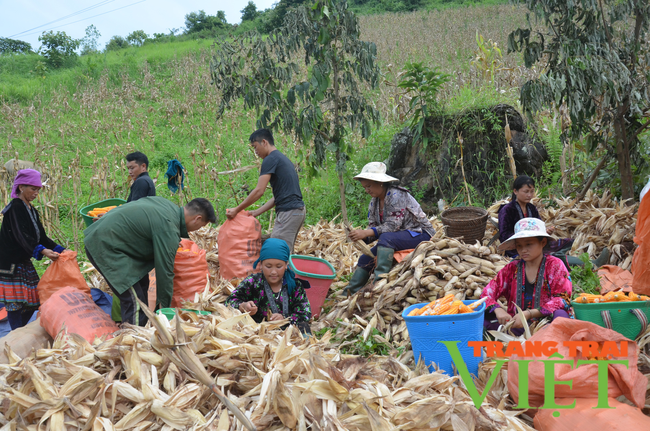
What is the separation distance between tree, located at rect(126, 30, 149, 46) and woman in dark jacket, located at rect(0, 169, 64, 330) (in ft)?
69.8

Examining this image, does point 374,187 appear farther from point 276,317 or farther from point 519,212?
point 276,317

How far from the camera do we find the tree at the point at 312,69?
5531mm

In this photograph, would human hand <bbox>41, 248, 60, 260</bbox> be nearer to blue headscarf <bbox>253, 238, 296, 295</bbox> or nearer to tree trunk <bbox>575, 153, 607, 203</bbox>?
blue headscarf <bbox>253, 238, 296, 295</bbox>

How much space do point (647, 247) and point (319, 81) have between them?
12.5ft

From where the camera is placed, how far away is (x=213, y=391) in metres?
1.74

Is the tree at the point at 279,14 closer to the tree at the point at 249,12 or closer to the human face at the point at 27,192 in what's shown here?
the tree at the point at 249,12

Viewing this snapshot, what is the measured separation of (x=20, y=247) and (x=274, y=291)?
2.42m

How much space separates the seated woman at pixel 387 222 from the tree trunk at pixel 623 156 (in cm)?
266

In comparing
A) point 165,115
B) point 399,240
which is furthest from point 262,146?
point 165,115

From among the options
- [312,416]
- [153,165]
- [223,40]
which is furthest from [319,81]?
[153,165]

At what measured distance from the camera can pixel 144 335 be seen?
7.77 feet

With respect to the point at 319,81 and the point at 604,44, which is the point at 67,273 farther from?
the point at 604,44

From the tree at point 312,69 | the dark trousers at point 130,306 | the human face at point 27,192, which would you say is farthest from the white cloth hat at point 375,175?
the human face at point 27,192

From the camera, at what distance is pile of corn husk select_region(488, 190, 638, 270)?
187 inches
